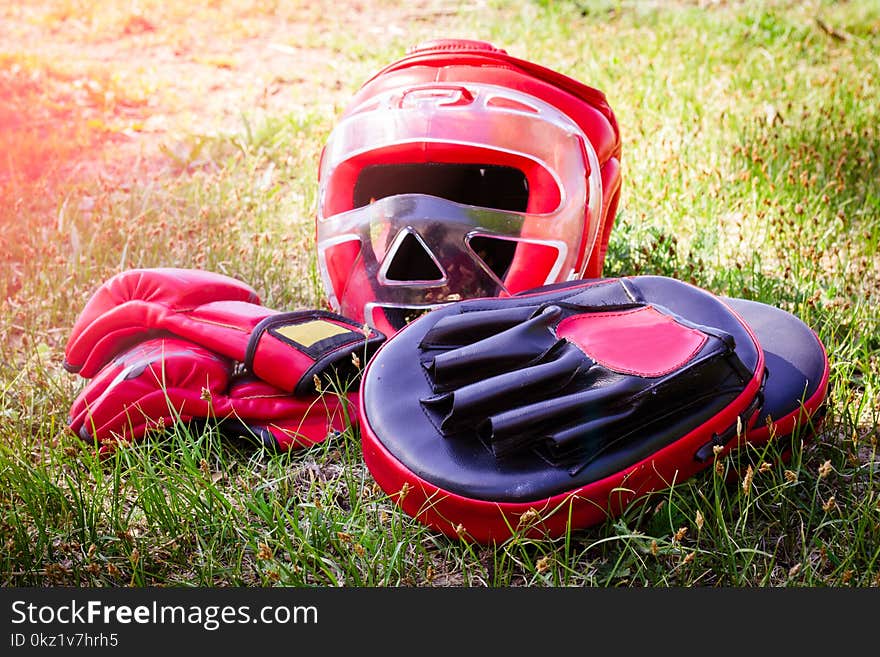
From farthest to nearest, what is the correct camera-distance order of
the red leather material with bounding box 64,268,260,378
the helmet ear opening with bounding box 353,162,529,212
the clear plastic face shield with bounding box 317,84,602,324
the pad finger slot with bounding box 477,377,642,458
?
the helmet ear opening with bounding box 353,162,529,212 → the clear plastic face shield with bounding box 317,84,602,324 → the red leather material with bounding box 64,268,260,378 → the pad finger slot with bounding box 477,377,642,458

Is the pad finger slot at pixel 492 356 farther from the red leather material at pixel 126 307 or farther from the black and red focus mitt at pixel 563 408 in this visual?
the red leather material at pixel 126 307

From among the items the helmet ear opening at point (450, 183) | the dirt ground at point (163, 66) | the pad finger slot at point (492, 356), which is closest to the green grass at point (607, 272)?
the dirt ground at point (163, 66)

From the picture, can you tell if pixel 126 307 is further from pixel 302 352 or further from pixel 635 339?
pixel 635 339

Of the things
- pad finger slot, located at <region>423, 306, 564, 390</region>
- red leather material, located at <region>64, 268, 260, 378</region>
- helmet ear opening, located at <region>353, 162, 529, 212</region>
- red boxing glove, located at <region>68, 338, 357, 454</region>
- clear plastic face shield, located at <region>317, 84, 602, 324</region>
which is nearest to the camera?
pad finger slot, located at <region>423, 306, 564, 390</region>

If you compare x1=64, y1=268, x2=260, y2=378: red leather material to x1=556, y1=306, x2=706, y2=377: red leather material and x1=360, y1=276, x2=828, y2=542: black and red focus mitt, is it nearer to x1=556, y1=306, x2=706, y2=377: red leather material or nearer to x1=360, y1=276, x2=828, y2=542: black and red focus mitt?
x1=360, y1=276, x2=828, y2=542: black and red focus mitt

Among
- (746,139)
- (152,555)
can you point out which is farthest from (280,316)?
(746,139)

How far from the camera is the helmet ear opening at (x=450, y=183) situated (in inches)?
108

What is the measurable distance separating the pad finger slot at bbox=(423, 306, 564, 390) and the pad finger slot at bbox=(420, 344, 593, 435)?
0.05 metres

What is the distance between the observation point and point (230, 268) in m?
3.10

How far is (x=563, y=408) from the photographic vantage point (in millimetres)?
1737

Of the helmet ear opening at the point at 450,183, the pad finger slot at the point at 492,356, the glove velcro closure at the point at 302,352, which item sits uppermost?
the helmet ear opening at the point at 450,183

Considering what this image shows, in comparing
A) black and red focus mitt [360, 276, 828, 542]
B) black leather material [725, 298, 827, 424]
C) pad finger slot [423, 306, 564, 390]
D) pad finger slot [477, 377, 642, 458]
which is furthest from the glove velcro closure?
black leather material [725, 298, 827, 424]

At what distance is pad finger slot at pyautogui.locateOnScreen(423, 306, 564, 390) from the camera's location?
187 cm

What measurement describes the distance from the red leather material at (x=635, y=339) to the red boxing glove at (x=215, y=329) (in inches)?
21.6
